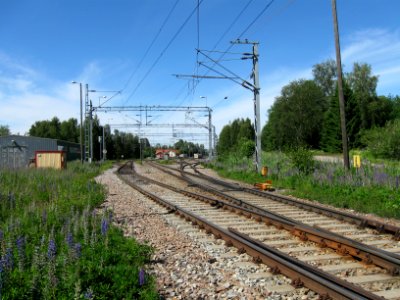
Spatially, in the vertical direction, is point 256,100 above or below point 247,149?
above

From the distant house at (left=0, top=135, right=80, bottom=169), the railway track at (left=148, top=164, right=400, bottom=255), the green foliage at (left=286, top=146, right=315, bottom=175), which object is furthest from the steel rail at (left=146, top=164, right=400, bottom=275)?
the distant house at (left=0, top=135, right=80, bottom=169)

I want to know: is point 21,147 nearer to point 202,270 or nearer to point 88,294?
point 202,270

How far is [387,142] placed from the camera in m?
28.3

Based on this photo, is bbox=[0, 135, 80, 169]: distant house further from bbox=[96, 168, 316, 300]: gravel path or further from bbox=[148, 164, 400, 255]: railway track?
bbox=[96, 168, 316, 300]: gravel path

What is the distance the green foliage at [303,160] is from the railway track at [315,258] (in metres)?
10.9

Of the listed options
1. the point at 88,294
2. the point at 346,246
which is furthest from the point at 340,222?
the point at 88,294

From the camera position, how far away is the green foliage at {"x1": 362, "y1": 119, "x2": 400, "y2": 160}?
27.6 m

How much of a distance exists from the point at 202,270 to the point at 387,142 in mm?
25340

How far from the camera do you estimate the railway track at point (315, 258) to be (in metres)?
5.18

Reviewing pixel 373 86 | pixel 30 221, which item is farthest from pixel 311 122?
pixel 30 221

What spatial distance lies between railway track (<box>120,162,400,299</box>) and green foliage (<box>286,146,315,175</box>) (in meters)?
10.9

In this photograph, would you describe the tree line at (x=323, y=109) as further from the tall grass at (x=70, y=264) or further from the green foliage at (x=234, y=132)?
the tall grass at (x=70, y=264)

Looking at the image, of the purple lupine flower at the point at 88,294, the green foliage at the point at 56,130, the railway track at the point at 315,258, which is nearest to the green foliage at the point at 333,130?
the railway track at the point at 315,258

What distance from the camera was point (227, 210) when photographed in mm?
12406
